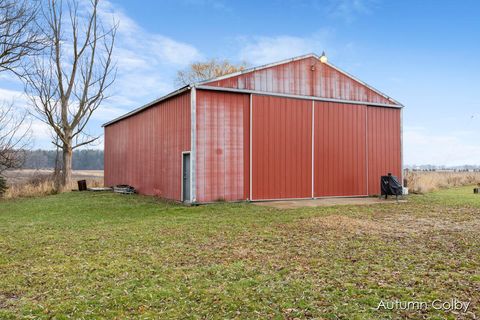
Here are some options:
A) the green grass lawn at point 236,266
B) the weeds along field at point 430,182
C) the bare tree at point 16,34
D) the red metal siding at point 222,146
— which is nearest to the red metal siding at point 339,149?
the red metal siding at point 222,146

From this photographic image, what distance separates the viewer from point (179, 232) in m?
6.93

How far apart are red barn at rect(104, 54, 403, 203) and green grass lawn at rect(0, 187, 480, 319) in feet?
11.2

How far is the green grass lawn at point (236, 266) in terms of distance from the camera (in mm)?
3377

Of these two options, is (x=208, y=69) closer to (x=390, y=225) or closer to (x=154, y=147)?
(x=154, y=147)

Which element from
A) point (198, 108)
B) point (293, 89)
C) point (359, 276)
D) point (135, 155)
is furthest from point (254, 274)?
point (135, 155)

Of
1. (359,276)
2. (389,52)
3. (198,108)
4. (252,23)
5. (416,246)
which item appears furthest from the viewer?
(252,23)

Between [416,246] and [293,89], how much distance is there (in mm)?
8061

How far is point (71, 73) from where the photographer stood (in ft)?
71.3

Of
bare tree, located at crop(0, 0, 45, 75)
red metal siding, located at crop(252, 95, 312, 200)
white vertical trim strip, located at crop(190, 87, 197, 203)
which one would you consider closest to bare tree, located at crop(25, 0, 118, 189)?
bare tree, located at crop(0, 0, 45, 75)

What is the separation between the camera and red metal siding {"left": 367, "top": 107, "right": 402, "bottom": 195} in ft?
47.2

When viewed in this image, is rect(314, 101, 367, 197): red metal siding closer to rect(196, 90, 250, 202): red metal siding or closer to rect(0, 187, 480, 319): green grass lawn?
rect(196, 90, 250, 202): red metal siding

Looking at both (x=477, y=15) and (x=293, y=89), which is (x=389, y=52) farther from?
(x=293, y=89)

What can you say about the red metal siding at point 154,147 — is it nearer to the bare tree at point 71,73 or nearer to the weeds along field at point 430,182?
the bare tree at point 71,73

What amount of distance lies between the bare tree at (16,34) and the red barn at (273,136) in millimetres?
4478
